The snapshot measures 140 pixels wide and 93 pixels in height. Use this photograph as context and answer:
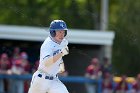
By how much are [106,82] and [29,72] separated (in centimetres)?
214

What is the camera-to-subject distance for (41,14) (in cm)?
3391

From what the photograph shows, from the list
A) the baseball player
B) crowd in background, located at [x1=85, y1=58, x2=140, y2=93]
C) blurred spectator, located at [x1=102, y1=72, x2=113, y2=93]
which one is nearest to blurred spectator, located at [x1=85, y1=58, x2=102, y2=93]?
crowd in background, located at [x1=85, y1=58, x2=140, y2=93]

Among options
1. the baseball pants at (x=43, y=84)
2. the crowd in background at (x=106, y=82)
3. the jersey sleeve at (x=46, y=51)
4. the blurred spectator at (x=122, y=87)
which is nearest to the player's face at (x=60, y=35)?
the jersey sleeve at (x=46, y=51)

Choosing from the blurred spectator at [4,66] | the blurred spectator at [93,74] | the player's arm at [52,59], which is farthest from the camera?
the blurred spectator at [93,74]

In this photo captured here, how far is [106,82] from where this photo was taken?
651 inches

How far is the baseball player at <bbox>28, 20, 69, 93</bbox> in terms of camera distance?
31.5ft

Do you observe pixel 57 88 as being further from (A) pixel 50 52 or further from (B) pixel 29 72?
(B) pixel 29 72

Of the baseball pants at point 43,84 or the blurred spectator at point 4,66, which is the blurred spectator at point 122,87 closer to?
the blurred spectator at point 4,66

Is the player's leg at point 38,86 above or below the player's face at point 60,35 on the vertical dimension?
below

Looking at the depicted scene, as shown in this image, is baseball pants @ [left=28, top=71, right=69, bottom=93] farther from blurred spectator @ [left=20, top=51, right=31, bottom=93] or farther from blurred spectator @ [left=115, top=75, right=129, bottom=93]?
blurred spectator @ [left=115, top=75, right=129, bottom=93]

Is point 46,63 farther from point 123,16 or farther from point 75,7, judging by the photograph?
point 75,7

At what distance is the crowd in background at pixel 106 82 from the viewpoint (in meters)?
16.3

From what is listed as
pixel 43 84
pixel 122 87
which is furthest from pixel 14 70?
pixel 43 84

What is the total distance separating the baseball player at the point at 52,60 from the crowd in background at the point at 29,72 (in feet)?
18.4
